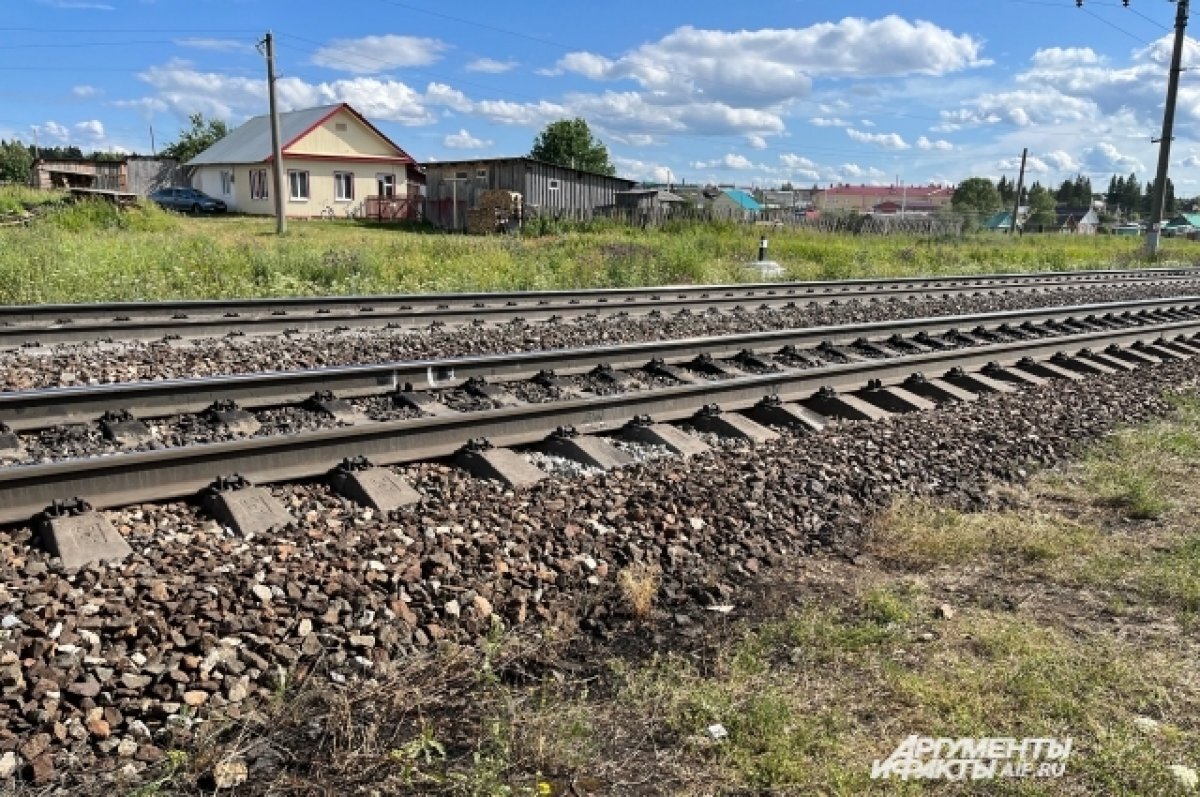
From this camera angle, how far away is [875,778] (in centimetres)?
303

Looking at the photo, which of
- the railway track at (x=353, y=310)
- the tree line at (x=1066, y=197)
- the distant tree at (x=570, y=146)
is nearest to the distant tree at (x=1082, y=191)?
the tree line at (x=1066, y=197)

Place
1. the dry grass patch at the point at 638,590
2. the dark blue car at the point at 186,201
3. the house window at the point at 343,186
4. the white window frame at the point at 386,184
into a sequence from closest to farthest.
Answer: the dry grass patch at the point at 638,590
the dark blue car at the point at 186,201
the house window at the point at 343,186
the white window frame at the point at 386,184

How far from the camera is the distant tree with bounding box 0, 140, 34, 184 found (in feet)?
242

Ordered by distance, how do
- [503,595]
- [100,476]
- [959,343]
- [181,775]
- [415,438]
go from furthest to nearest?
1. [959,343]
2. [415,438]
3. [100,476]
4. [503,595]
5. [181,775]

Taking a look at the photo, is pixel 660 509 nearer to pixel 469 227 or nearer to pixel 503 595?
pixel 503 595

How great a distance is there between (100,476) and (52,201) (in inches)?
1353

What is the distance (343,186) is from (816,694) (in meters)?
50.9

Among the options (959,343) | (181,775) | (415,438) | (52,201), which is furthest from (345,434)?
(52,201)

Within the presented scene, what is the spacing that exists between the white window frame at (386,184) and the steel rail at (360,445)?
47516mm

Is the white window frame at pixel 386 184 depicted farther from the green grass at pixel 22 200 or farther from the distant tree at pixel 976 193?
the distant tree at pixel 976 193

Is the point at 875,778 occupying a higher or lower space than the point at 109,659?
lower

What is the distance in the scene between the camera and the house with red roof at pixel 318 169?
48.1 meters

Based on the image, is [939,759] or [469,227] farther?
[469,227]

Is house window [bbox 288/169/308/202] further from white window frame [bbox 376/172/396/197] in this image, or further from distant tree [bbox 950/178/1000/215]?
distant tree [bbox 950/178/1000/215]
